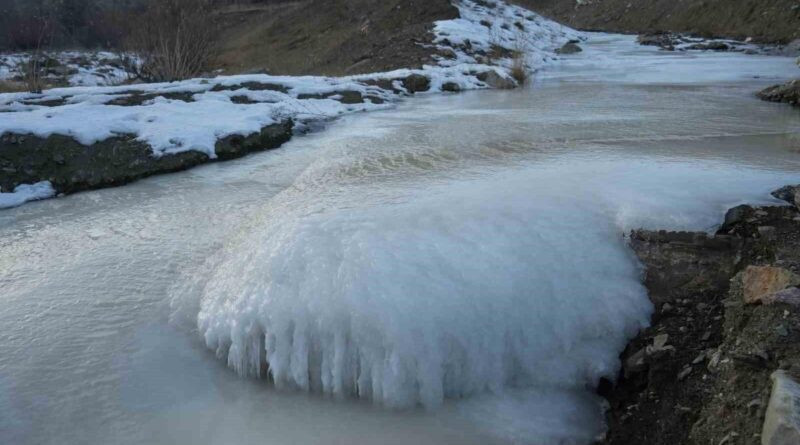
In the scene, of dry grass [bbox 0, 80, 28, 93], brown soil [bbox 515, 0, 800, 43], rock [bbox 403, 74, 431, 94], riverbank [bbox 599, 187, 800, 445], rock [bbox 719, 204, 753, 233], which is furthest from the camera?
brown soil [bbox 515, 0, 800, 43]

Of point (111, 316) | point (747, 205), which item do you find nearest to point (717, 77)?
Answer: point (747, 205)

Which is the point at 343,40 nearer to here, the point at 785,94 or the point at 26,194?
the point at 785,94

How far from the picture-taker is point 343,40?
19.3 meters

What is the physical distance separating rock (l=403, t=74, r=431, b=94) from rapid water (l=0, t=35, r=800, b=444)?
632cm

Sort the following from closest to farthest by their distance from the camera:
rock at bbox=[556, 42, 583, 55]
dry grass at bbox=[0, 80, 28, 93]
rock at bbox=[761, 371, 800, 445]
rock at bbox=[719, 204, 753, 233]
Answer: rock at bbox=[761, 371, 800, 445], rock at bbox=[719, 204, 753, 233], dry grass at bbox=[0, 80, 28, 93], rock at bbox=[556, 42, 583, 55]

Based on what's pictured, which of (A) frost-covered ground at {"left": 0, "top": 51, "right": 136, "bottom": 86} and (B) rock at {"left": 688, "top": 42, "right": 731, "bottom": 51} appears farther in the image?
(A) frost-covered ground at {"left": 0, "top": 51, "right": 136, "bottom": 86}

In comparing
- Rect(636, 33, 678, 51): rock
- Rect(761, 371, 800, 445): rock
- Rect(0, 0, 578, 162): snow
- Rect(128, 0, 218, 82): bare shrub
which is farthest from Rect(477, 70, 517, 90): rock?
Rect(761, 371, 800, 445): rock

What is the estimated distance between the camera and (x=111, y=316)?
2.85 meters

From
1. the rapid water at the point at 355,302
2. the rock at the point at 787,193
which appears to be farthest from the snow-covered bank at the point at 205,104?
the rock at the point at 787,193

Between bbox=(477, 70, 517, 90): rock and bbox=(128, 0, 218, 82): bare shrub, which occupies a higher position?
bbox=(128, 0, 218, 82): bare shrub

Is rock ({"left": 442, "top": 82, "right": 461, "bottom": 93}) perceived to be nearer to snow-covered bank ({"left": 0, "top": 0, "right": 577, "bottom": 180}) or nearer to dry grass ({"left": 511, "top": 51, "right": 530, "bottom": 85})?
snow-covered bank ({"left": 0, "top": 0, "right": 577, "bottom": 180})

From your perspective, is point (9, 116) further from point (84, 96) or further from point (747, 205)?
point (747, 205)

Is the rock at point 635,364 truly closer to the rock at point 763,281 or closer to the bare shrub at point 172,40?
the rock at point 763,281

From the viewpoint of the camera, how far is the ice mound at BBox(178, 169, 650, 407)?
7.78 feet
